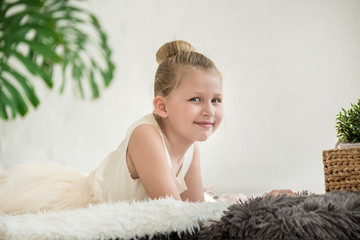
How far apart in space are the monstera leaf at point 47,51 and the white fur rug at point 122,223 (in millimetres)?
1761

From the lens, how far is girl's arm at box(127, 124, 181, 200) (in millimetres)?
1029

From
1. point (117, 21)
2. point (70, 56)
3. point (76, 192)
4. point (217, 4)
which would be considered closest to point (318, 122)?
point (217, 4)

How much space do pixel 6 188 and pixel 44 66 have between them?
122 cm

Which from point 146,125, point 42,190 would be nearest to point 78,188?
point 42,190

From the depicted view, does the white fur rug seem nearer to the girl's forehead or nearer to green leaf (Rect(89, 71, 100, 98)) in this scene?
the girl's forehead

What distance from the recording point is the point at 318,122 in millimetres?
2547

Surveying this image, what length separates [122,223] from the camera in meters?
0.65

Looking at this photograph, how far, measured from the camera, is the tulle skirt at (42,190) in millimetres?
1202

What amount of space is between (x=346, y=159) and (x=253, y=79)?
1.63 meters

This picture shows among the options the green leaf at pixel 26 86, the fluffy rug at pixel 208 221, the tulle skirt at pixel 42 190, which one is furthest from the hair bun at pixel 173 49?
the green leaf at pixel 26 86

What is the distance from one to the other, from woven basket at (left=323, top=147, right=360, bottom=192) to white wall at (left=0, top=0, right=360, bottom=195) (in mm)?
1415

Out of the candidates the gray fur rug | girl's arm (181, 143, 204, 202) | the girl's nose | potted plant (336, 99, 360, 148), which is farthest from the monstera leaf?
the gray fur rug

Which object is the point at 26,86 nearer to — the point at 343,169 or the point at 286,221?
the point at 343,169

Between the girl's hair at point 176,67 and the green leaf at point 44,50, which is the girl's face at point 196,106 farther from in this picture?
the green leaf at point 44,50
